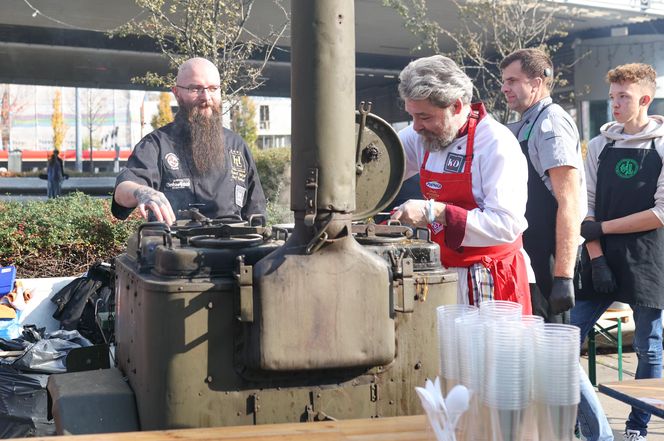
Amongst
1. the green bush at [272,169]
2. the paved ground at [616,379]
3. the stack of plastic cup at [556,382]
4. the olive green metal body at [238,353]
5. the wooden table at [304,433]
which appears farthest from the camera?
the green bush at [272,169]

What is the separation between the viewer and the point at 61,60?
24.0 m

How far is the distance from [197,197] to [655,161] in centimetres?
269

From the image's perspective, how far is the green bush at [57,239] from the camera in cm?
814

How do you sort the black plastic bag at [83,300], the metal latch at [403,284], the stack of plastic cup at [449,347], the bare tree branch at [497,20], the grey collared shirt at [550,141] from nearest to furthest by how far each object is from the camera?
the stack of plastic cup at [449,347]
the metal latch at [403,284]
the grey collared shirt at [550,141]
the black plastic bag at [83,300]
the bare tree branch at [497,20]

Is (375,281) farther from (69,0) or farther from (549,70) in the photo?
(69,0)

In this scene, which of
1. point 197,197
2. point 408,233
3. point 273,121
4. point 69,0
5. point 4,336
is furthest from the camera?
point 273,121

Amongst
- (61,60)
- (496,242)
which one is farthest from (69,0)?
(496,242)

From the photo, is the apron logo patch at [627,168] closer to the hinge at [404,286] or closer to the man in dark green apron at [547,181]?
the man in dark green apron at [547,181]

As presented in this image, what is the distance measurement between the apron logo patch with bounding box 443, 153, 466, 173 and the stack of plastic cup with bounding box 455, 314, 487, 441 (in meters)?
1.40

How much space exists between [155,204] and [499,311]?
1713mm

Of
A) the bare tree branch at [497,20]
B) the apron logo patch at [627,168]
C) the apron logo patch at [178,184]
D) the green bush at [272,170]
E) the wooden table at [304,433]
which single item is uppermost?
the bare tree branch at [497,20]

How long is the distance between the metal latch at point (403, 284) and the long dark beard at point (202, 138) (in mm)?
1769

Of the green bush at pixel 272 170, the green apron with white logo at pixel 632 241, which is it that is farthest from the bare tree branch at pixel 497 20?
the green apron with white logo at pixel 632 241

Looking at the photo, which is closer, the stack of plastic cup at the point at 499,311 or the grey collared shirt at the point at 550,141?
the stack of plastic cup at the point at 499,311
